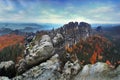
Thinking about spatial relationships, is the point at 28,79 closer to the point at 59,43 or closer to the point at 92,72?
the point at 92,72

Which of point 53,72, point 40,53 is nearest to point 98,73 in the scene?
point 53,72

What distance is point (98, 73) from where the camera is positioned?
97.0ft

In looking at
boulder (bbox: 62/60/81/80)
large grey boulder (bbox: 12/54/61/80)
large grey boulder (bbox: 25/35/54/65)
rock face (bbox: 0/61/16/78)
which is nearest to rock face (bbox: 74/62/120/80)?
boulder (bbox: 62/60/81/80)

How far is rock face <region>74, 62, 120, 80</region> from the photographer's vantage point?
28181mm

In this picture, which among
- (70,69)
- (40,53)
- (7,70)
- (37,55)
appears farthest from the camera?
(7,70)

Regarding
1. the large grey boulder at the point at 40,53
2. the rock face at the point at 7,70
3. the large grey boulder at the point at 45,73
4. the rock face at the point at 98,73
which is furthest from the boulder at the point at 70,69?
the rock face at the point at 7,70

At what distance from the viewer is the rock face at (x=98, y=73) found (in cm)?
2818

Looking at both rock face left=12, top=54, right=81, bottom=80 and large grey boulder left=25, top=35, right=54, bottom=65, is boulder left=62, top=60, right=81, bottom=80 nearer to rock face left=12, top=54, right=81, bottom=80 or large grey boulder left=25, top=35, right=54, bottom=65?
rock face left=12, top=54, right=81, bottom=80

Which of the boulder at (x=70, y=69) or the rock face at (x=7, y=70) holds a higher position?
the boulder at (x=70, y=69)

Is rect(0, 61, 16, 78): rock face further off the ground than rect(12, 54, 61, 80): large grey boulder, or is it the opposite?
rect(12, 54, 61, 80): large grey boulder

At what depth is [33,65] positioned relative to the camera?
38688 millimetres

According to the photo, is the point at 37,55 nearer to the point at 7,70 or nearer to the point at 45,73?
the point at 45,73

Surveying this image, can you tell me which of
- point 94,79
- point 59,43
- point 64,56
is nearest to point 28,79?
point 64,56

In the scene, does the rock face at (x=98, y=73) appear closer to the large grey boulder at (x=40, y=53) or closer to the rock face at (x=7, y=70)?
the large grey boulder at (x=40, y=53)
